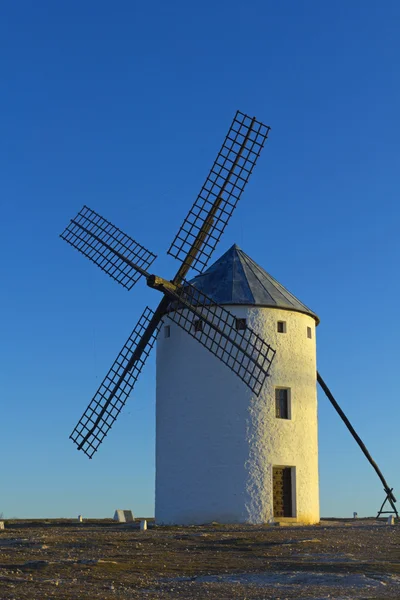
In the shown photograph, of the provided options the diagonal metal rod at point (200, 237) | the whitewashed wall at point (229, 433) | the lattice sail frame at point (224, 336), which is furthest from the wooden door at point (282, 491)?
the diagonal metal rod at point (200, 237)

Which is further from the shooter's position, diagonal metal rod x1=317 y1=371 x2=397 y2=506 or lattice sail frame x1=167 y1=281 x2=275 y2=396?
diagonal metal rod x1=317 y1=371 x2=397 y2=506

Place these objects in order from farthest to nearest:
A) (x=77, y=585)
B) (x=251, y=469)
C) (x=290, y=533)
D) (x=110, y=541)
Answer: (x=251, y=469)
(x=290, y=533)
(x=110, y=541)
(x=77, y=585)

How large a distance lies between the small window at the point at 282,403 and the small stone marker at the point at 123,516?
912cm

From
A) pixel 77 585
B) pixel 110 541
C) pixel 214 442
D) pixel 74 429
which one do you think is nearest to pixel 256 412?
pixel 214 442

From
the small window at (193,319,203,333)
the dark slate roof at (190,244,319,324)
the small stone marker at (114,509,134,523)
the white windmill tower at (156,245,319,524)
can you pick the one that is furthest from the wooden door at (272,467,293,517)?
the small stone marker at (114,509,134,523)

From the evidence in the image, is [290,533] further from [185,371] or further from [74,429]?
[74,429]

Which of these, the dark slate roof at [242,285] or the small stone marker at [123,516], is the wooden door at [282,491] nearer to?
the dark slate roof at [242,285]

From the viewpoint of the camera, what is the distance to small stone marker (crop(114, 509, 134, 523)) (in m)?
33.6

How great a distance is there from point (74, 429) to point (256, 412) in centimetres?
598

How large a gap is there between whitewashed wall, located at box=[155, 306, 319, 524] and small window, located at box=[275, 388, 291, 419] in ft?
0.61

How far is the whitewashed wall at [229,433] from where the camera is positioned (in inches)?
1030

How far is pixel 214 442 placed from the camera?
26.4 m

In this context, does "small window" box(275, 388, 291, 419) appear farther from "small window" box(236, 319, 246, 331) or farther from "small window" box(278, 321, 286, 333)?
"small window" box(236, 319, 246, 331)

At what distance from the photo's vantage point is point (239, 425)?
1039 inches
